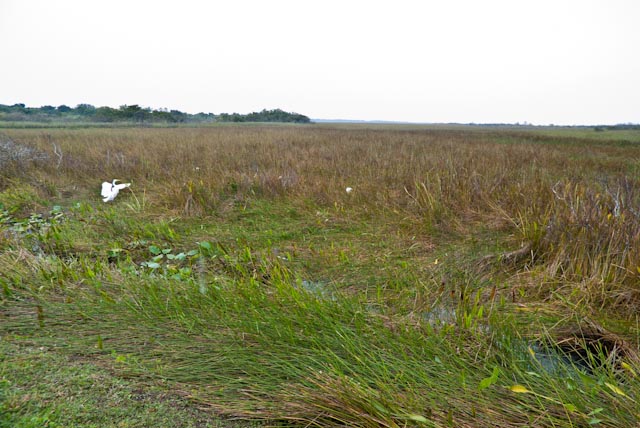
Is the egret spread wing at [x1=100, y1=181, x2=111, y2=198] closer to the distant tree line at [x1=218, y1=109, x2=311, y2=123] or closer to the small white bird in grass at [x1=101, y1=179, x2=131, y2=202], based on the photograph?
the small white bird in grass at [x1=101, y1=179, x2=131, y2=202]

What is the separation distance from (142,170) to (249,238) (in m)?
4.84

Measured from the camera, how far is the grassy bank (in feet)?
4.50

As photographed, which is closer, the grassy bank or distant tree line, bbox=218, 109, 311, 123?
the grassy bank

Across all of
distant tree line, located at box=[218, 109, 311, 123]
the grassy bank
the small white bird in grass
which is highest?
distant tree line, located at box=[218, 109, 311, 123]

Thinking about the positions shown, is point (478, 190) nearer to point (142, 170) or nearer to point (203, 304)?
point (203, 304)

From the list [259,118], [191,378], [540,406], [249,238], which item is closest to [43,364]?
[191,378]

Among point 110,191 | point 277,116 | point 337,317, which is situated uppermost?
point 277,116

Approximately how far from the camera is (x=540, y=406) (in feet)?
4.25

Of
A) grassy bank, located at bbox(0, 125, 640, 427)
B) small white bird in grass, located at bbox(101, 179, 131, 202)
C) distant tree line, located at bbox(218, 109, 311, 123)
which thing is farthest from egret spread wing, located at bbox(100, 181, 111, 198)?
distant tree line, located at bbox(218, 109, 311, 123)

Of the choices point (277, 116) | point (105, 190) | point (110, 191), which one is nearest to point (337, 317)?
point (110, 191)

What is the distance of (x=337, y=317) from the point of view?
6.72 ft

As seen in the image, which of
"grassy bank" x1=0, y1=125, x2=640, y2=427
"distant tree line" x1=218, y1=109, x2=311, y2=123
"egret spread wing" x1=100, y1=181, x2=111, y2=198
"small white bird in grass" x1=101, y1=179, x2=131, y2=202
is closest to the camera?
"grassy bank" x1=0, y1=125, x2=640, y2=427

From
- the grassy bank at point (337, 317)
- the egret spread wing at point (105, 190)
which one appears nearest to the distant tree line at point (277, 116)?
the egret spread wing at point (105, 190)

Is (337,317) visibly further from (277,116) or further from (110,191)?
(277,116)
